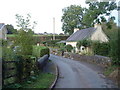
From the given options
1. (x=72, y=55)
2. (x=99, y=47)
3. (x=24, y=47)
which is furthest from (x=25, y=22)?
(x=72, y=55)

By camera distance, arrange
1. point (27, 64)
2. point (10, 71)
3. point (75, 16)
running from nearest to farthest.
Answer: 1. point (10, 71)
2. point (27, 64)
3. point (75, 16)

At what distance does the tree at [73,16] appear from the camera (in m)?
59.5

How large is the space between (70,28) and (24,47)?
43.5 m

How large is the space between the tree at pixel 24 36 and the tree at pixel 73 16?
1517 inches

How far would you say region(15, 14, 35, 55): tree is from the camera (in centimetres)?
1909

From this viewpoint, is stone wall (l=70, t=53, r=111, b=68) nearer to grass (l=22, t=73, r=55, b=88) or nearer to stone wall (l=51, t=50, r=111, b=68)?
stone wall (l=51, t=50, r=111, b=68)

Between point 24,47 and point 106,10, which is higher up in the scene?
point 106,10

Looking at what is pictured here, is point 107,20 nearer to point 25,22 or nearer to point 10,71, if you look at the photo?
point 25,22

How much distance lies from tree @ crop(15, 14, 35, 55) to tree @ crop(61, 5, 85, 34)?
38526 mm

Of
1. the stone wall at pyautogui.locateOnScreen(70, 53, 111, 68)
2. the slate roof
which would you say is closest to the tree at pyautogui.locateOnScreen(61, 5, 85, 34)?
the slate roof

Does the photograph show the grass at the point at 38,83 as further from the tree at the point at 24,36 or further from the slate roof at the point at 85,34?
the slate roof at the point at 85,34

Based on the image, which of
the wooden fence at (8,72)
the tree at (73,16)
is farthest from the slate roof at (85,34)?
the wooden fence at (8,72)

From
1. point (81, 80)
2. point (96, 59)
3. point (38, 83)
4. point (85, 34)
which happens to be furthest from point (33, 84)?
point (85, 34)

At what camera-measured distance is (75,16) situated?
59.6 meters
